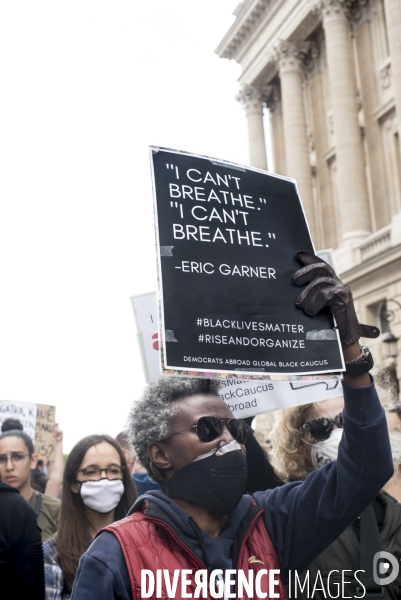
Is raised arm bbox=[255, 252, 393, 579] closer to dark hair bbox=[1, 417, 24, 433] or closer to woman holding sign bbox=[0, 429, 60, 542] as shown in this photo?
woman holding sign bbox=[0, 429, 60, 542]

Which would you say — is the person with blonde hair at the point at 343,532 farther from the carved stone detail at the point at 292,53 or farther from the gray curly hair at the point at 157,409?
the carved stone detail at the point at 292,53

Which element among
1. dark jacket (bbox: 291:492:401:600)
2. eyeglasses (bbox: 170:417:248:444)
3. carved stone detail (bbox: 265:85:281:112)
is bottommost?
dark jacket (bbox: 291:492:401:600)

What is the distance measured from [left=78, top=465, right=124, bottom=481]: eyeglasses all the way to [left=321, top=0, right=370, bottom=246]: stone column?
85.4ft

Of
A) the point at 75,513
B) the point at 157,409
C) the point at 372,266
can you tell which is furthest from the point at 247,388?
the point at 372,266

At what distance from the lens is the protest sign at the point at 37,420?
33.3 ft

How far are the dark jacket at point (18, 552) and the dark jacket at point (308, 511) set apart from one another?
124 cm

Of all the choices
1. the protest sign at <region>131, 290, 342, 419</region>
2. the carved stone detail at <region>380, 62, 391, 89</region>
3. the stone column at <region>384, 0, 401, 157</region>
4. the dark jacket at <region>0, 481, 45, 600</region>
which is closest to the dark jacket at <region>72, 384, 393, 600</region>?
the dark jacket at <region>0, 481, 45, 600</region>

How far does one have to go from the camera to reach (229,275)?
328 centimetres

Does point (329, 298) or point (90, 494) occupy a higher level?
point (329, 298)

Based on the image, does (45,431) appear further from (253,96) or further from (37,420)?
(253,96)

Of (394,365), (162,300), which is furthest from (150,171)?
(394,365)

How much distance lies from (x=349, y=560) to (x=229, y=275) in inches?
66.4

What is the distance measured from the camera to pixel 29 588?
4.19m

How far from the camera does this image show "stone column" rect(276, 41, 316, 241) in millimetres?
35531
